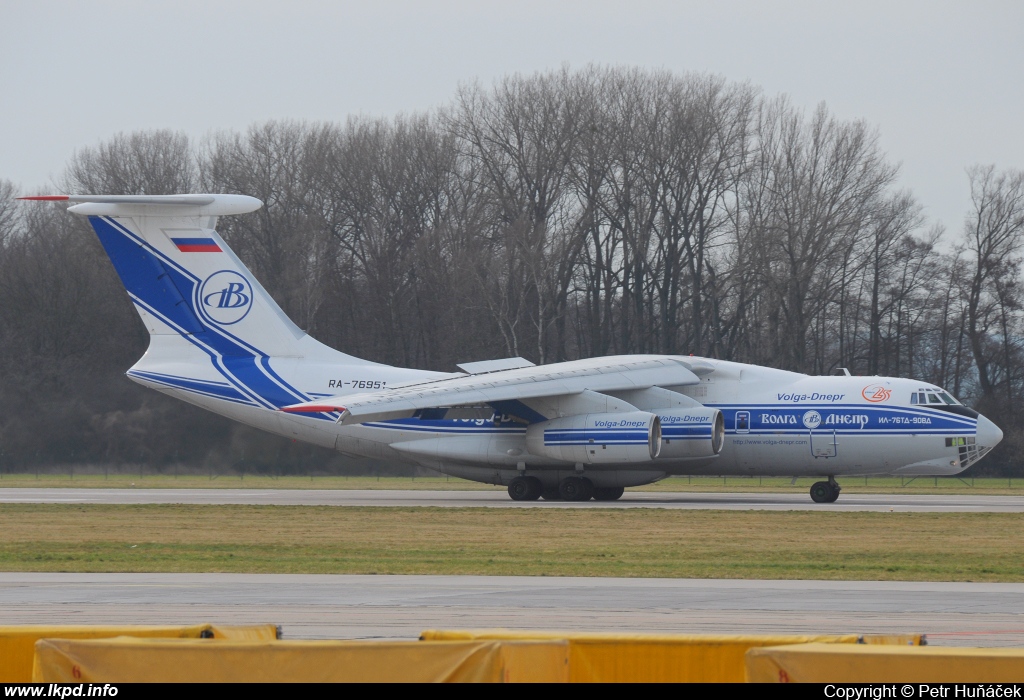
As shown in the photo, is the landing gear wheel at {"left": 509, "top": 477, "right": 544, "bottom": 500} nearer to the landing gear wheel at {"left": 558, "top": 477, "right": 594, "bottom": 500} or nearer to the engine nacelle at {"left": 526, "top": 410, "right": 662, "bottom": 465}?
the landing gear wheel at {"left": 558, "top": 477, "right": 594, "bottom": 500}

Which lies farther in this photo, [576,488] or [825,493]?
[576,488]

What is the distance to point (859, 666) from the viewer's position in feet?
17.7

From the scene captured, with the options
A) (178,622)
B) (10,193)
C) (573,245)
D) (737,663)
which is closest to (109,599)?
(178,622)

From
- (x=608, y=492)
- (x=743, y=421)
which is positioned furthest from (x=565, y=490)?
(x=743, y=421)

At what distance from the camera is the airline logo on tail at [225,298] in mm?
33719

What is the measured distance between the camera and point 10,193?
64.5m

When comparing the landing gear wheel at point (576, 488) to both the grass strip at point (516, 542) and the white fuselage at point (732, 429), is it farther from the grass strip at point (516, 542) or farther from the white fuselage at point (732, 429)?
the grass strip at point (516, 542)

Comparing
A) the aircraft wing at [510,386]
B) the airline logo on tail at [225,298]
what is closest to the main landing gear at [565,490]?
the aircraft wing at [510,386]

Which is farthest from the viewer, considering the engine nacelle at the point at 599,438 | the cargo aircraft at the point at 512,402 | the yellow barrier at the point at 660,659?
the cargo aircraft at the point at 512,402

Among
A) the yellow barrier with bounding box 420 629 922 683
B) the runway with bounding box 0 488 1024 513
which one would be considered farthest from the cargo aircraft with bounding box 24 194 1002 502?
the yellow barrier with bounding box 420 629 922 683

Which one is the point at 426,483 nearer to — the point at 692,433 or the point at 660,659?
the point at 692,433

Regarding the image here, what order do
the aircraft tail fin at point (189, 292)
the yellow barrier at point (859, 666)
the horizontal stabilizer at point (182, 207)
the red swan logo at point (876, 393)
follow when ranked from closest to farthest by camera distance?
the yellow barrier at point (859, 666) < the red swan logo at point (876, 393) < the horizontal stabilizer at point (182, 207) < the aircraft tail fin at point (189, 292)

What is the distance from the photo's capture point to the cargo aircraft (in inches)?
1188

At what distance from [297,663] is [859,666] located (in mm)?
2444
